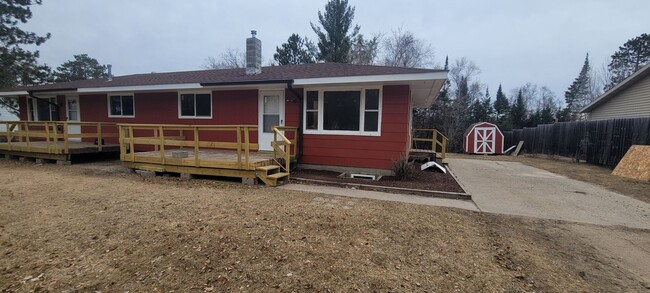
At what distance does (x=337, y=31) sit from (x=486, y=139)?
48.2 feet

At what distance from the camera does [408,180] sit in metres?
6.85

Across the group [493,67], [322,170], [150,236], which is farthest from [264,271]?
[493,67]

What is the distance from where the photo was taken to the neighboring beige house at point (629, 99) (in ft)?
40.6

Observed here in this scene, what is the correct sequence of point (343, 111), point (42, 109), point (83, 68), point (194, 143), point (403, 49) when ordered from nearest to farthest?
point (194, 143) → point (343, 111) → point (42, 109) → point (403, 49) → point (83, 68)

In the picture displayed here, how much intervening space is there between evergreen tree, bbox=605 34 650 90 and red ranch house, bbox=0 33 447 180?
115 feet

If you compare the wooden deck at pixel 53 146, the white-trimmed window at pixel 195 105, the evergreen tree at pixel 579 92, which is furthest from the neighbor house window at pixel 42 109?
the evergreen tree at pixel 579 92

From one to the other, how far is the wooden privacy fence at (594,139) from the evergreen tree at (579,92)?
3305cm

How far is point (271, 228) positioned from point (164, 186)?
143 inches

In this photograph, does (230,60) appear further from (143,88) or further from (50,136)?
(50,136)

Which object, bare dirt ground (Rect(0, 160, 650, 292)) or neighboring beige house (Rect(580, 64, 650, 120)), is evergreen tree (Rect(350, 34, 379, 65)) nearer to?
neighboring beige house (Rect(580, 64, 650, 120))

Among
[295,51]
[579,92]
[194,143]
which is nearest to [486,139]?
[295,51]

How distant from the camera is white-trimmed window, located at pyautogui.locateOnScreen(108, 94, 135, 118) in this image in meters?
10.3

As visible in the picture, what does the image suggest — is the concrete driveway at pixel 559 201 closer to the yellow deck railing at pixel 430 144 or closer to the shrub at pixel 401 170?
the shrub at pixel 401 170

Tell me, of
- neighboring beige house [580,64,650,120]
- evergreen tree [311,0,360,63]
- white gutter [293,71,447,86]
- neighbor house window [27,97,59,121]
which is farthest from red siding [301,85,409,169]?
evergreen tree [311,0,360,63]
